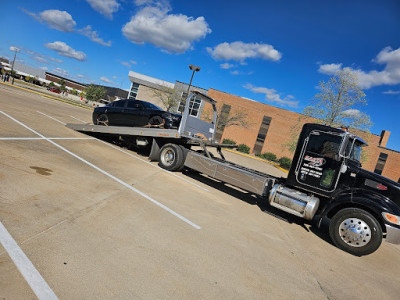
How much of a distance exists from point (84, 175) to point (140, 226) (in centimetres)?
246

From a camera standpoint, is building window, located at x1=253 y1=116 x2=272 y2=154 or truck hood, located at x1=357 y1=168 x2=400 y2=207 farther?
building window, located at x1=253 y1=116 x2=272 y2=154

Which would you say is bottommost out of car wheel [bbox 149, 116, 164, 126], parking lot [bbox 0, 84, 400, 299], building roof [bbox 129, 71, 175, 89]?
parking lot [bbox 0, 84, 400, 299]

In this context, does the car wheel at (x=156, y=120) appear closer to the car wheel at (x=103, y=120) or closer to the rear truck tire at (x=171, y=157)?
the rear truck tire at (x=171, y=157)

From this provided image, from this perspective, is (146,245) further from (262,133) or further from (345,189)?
(262,133)

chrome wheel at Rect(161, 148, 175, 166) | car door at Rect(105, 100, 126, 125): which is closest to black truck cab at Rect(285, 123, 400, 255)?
chrome wheel at Rect(161, 148, 175, 166)

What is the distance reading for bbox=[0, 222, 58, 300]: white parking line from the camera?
206 centimetres

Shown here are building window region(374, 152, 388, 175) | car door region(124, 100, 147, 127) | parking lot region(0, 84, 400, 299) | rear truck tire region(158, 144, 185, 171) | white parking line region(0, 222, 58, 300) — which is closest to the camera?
white parking line region(0, 222, 58, 300)

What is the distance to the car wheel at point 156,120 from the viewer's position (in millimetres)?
8863

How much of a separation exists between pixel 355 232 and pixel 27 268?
17.8ft

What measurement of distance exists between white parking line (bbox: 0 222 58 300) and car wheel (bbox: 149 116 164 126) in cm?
650

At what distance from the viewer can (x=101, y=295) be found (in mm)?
2197

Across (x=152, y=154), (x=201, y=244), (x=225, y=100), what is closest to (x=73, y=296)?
(x=201, y=244)

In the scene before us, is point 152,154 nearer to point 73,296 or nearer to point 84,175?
point 84,175

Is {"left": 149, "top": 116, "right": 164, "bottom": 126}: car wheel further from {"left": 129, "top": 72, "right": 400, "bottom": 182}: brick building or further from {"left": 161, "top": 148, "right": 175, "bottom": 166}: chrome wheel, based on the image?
{"left": 129, "top": 72, "right": 400, "bottom": 182}: brick building
